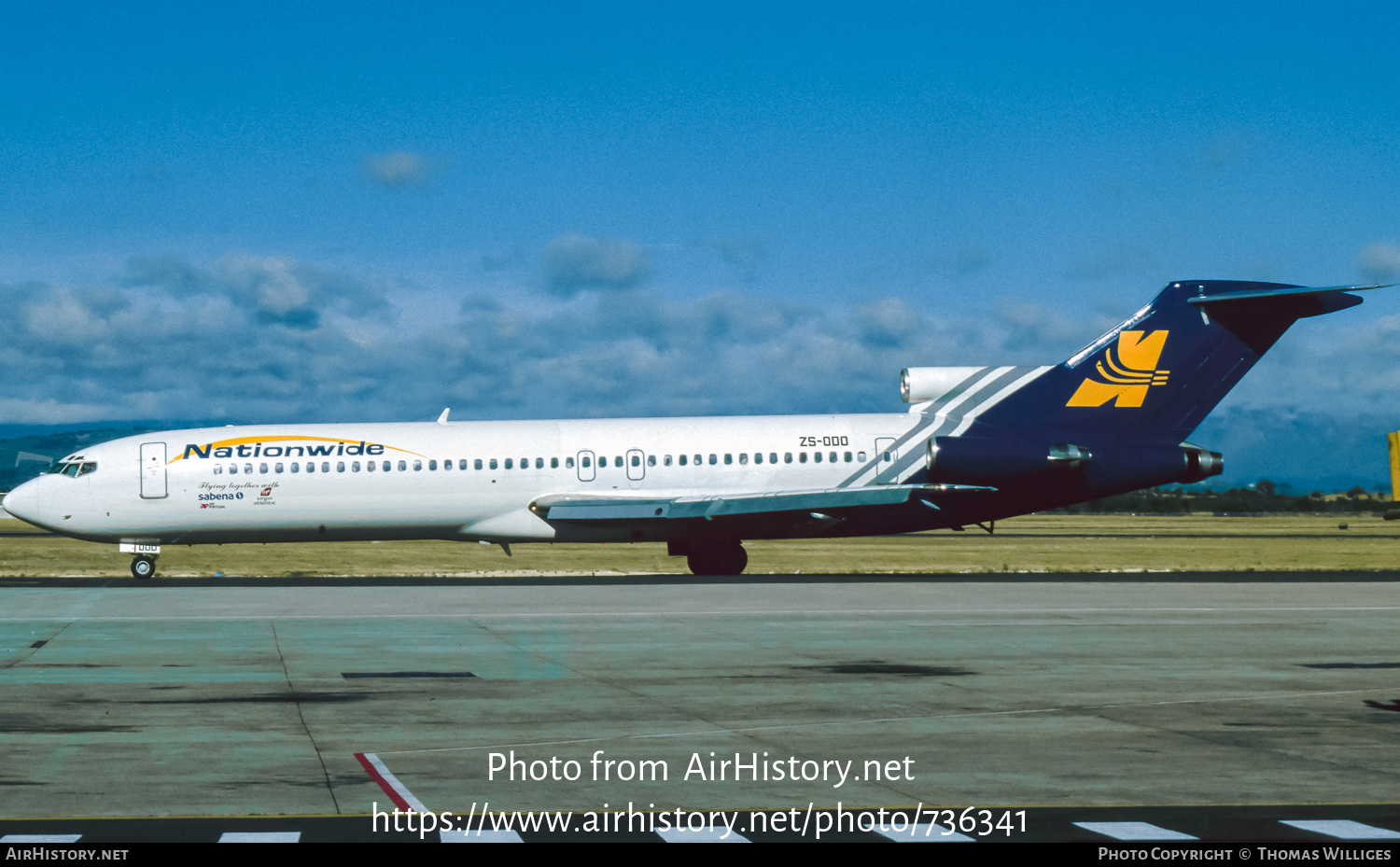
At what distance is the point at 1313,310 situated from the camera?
3622 centimetres

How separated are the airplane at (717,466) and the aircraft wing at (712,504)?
6cm

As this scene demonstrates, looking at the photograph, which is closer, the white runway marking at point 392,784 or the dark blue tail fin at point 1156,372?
the white runway marking at point 392,784

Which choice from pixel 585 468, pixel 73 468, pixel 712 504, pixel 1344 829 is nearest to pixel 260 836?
pixel 1344 829

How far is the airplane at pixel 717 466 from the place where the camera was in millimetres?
35594

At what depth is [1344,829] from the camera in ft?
25.7

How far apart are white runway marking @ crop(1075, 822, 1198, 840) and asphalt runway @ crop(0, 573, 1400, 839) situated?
0.18 metres

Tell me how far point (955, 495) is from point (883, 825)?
28.5 metres

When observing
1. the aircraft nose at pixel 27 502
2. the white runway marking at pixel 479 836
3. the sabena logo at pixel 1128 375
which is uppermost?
the sabena logo at pixel 1128 375

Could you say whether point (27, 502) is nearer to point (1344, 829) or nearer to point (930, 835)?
point (930, 835)

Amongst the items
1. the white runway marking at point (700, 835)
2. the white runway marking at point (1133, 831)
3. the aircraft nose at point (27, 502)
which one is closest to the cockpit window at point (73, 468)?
the aircraft nose at point (27, 502)

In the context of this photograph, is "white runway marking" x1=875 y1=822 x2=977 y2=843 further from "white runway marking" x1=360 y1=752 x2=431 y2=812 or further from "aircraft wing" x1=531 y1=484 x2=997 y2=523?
"aircraft wing" x1=531 y1=484 x2=997 y2=523

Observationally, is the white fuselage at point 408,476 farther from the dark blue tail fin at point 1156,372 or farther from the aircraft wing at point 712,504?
the dark blue tail fin at point 1156,372

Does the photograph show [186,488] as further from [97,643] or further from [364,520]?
[97,643]

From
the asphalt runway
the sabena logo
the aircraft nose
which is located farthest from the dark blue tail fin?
the aircraft nose
